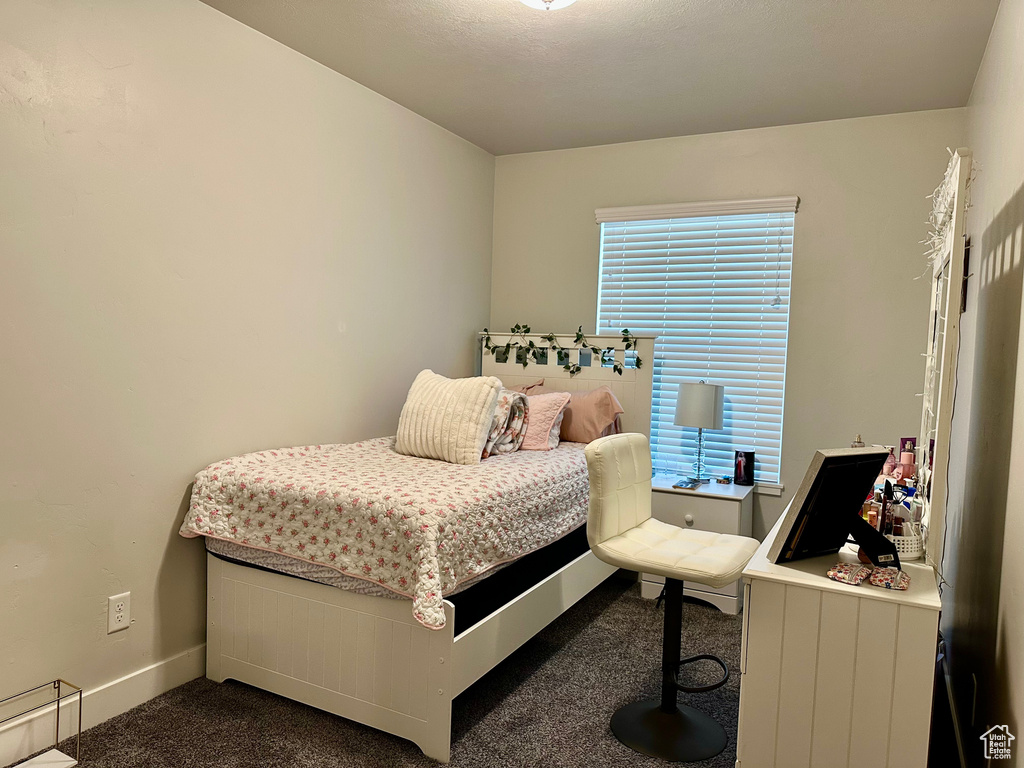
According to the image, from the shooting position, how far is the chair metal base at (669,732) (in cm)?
214

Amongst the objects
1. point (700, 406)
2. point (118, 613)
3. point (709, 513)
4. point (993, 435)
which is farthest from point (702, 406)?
point (118, 613)

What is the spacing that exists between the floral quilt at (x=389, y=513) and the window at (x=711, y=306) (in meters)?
1.37

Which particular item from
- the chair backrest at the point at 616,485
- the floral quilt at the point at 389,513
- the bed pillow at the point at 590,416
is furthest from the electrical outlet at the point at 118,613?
the bed pillow at the point at 590,416

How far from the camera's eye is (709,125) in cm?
365

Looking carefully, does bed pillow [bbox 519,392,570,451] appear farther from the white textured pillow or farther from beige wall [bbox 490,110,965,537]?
beige wall [bbox 490,110,965,537]

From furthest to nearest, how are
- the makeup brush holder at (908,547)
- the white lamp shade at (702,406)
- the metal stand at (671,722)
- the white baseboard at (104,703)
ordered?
the white lamp shade at (702,406), the metal stand at (671,722), the white baseboard at (104,703), the makeup brush holder at (908,547)

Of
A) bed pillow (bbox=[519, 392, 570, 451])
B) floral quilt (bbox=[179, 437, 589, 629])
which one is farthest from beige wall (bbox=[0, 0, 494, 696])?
bed pillow (bbox=[519, 392, 570, 451])

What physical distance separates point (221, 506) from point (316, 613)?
0.53 metres

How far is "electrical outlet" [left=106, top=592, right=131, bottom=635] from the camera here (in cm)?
231

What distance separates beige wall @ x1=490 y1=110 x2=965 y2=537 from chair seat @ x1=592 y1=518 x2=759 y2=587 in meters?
1.47

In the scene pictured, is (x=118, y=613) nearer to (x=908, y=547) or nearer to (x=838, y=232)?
(x=908, y=547)

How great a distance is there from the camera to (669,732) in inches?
87.5

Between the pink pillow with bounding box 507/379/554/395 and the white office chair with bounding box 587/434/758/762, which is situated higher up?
the pink pillow with bounding box 507/379/554/395

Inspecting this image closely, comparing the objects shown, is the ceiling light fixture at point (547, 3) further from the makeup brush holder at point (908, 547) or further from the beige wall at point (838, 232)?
the makeup brush holder at point (908, 547)
